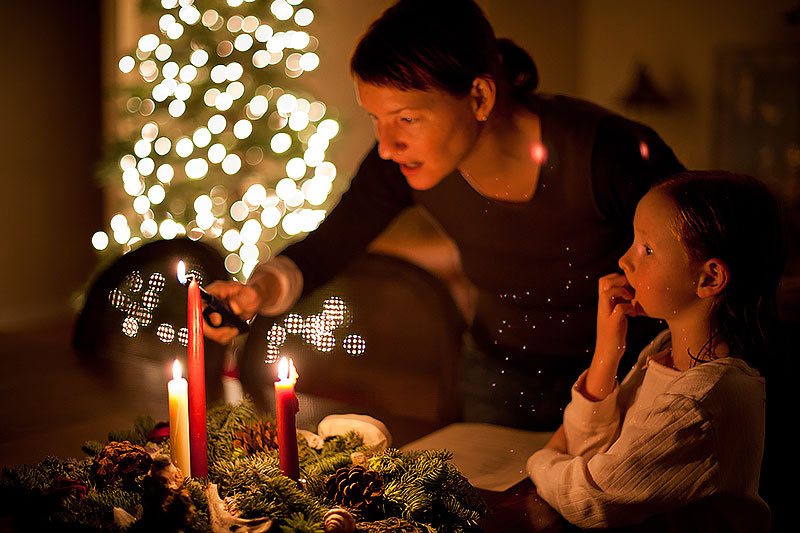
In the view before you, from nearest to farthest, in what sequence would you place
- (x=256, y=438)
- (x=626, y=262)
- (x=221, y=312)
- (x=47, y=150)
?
(x=626, y=262) → (x=256, y=438) → (x=221, y=312) → (x=47, y=150)

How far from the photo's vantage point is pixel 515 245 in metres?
1.13

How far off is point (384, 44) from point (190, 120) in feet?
6.43

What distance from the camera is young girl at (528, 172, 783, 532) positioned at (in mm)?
850

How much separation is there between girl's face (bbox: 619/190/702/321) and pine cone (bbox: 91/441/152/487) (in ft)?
2.12

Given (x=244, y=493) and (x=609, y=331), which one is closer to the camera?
(x=244, y=493)

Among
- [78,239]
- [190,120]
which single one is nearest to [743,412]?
[190,120]

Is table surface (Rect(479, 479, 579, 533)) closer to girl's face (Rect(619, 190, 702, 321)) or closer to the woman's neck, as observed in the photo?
girl's face (Rect(619, 190, 702, 321))

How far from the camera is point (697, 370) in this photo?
0.88 m

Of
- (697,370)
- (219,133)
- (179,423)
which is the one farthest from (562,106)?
(219,133)

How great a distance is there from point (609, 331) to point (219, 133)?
2.16 m

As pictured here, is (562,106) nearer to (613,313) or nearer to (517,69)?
(517,69)

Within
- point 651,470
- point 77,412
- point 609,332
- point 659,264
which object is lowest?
point 77,412

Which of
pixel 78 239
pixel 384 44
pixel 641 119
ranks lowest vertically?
pixel 78 239

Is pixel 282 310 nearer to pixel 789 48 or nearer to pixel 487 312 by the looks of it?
pixel 487 312
